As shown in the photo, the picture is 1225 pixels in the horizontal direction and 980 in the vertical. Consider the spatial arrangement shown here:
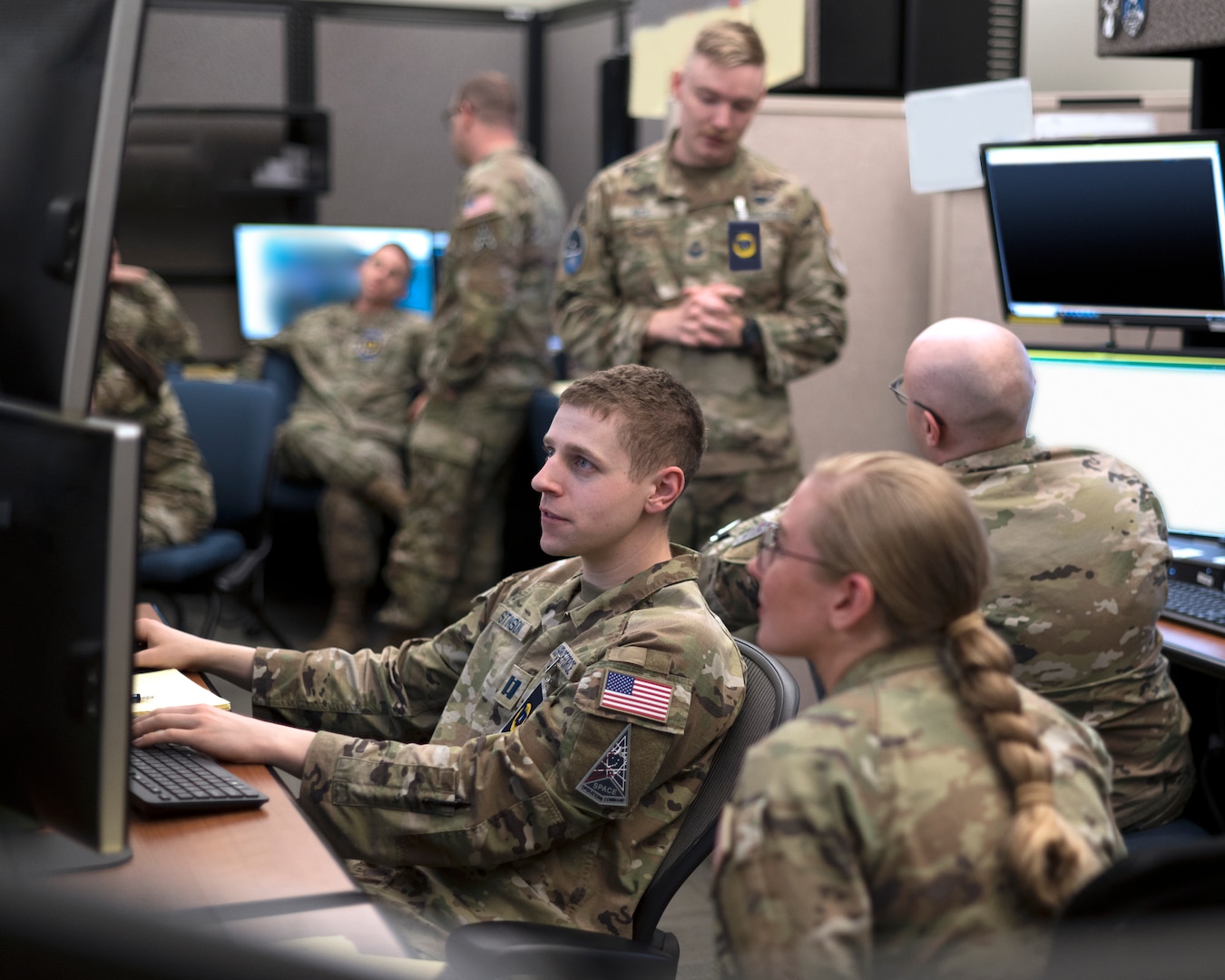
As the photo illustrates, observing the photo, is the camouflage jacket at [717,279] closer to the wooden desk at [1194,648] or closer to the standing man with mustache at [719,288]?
the standing man with mustache at [719,288]

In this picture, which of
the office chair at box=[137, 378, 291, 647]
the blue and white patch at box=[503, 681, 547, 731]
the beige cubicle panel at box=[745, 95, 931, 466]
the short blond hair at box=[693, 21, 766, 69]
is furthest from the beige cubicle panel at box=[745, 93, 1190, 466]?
the blue and white patch at box=[503, 681, 547, 731]

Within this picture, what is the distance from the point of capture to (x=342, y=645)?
→ 141 inches

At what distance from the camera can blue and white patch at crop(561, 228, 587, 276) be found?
2551mm

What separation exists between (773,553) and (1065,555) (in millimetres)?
681

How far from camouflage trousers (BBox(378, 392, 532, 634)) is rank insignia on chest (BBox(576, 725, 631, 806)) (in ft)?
7.41

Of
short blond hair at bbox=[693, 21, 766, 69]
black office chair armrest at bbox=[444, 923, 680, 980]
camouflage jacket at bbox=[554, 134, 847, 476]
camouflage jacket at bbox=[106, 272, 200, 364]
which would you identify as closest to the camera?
black office chair armrest at bbox=[444, 923, 680, 980]

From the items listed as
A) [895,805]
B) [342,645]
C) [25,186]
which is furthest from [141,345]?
[895,805]

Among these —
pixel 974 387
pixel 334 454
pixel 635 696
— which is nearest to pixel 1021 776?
pixel 635 696

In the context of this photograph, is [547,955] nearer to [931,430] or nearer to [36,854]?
[36,854]

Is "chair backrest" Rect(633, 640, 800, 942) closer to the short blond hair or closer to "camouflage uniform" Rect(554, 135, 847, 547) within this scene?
"camouflage uniform" Rect(554, 135, 847, 547)

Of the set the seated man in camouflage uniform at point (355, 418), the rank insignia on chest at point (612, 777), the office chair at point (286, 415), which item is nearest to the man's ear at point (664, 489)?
the rank insignia on chest at point (612, 777)

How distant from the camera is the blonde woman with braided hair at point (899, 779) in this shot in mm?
750

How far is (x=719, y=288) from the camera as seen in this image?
2.45 meters

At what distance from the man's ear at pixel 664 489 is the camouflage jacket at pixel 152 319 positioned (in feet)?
8.47
